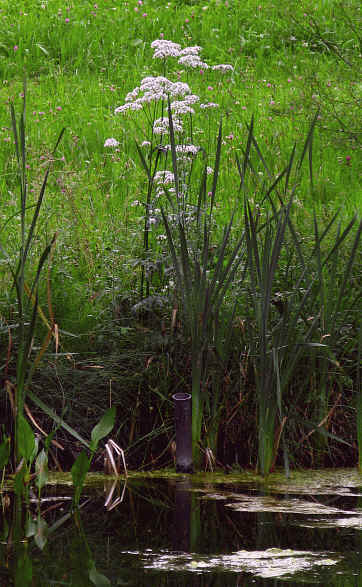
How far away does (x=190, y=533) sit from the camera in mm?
2814

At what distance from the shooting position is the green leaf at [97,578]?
230 cm

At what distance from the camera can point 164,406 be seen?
3879mm

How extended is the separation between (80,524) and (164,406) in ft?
3.46

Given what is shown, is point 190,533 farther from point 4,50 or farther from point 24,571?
point 4,50

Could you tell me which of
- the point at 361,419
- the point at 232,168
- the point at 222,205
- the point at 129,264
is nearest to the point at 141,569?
the point at 361,419

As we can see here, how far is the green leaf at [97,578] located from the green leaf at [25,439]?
71cm

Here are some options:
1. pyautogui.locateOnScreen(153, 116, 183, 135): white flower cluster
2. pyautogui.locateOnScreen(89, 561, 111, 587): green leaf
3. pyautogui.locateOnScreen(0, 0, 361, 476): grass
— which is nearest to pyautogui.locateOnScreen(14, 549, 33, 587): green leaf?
pyautogui.locateOnScreen(89, 561, 111, 587): green leaf

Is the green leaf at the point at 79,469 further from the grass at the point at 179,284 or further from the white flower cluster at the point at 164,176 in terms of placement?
the white flower cluster at the point at 164,176

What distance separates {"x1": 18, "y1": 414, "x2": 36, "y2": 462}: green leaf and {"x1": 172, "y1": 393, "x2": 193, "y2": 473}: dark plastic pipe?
669mm

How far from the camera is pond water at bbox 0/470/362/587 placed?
7.79 ft

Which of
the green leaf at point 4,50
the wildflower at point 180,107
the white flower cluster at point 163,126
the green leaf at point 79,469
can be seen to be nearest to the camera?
the green leaf at point 79,469

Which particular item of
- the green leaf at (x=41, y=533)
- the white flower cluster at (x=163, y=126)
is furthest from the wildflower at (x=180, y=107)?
the green leaf at (x=41, y=533)

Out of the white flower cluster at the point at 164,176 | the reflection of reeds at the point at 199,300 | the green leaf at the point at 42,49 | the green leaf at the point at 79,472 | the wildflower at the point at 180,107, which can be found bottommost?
the green leaf at the point at 79,472

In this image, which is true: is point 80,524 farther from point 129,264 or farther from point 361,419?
point 129,264
